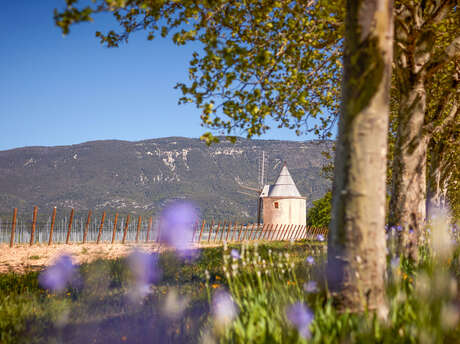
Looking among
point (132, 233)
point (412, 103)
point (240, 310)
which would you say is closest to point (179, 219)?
point (240, 310)

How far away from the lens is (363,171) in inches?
138

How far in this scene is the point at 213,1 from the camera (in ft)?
14.7

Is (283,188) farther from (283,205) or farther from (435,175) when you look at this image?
(435,175)

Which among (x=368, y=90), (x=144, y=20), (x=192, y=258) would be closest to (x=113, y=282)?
(x=192, y=258)

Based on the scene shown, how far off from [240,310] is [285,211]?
44981 millimetres

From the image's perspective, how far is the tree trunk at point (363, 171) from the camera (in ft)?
11.5

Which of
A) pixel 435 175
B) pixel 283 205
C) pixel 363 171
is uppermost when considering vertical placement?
pixel 435 175

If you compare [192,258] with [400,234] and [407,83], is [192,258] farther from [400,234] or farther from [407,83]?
[407,83]

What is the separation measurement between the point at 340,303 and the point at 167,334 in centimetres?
A: 219

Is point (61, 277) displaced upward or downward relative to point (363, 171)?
downward

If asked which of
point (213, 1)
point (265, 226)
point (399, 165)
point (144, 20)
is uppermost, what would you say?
point (144, 20)

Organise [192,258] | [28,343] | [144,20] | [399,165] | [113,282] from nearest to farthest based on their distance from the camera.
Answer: [28,343], [144,20], [399,165], [113,282], [192,258]

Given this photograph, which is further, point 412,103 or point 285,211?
point 285,211

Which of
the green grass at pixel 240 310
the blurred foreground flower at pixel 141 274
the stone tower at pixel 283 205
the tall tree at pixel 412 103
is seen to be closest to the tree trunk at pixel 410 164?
the tall tree at pixel 412 103
